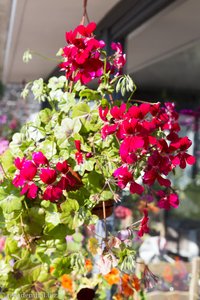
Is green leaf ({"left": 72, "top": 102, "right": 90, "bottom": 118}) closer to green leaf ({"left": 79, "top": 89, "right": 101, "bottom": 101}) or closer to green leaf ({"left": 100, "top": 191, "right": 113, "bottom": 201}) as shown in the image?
green leaf ({"left": 79, "top": 89, "right": 101, "bottom": 101})

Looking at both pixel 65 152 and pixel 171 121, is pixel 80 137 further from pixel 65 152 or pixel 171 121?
pixel 171 121

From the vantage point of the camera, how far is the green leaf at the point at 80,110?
1.03 meters

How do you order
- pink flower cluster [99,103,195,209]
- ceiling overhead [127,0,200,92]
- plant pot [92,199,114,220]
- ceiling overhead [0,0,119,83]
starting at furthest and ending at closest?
ceiling overhead [127,0,200,92] < ceiling overhead [0,0,119,83] < plant pot [92,199,114,220] < pink flower cluster [99,103,195,209]

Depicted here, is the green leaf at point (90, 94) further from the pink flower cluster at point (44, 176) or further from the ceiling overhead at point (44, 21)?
the ceiling overhead at point (44, 21)

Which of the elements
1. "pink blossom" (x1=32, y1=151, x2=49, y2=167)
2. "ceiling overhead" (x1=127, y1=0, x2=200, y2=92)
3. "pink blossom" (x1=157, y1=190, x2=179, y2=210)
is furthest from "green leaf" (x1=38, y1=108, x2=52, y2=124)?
"ceiling overhead" (x1=127, y1=0, x2=200, y2=92)

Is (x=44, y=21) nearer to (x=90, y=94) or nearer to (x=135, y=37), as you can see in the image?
(x=135, y=37)

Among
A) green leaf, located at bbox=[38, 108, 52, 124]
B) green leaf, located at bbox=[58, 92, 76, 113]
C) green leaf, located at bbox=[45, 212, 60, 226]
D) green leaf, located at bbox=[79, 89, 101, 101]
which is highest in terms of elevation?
green leaf, located at bbox=[79, 89, 101, 101]

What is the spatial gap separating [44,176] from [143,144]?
0.70 feet

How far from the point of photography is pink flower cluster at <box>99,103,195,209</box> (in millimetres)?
867

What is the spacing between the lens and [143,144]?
2.82 feet

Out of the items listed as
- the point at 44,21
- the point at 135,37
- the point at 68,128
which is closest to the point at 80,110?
the point at 68,128

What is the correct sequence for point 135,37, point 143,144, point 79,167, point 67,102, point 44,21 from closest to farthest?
point 143,144
point 79,167
point 67,102
point 44,21
point 135,37

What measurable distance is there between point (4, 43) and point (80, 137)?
333 centimetres

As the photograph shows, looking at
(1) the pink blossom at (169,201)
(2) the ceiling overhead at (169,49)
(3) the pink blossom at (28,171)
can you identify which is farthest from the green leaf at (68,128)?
(2) the ceiling overhead at (169,49)
